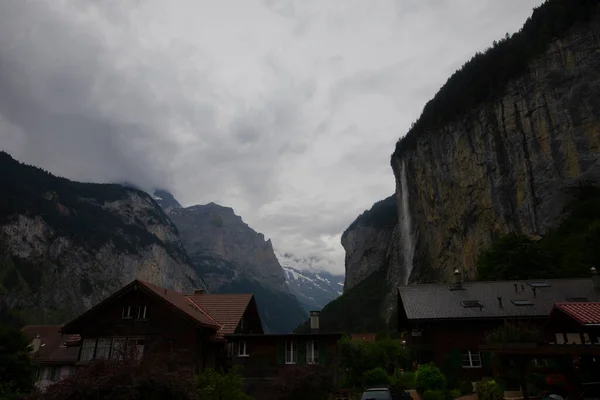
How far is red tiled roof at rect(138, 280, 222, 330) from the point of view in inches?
1137

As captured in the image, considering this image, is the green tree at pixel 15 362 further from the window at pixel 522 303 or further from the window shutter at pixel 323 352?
the window at pixel 522 303

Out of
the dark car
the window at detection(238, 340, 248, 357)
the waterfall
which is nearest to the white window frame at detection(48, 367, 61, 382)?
the window at detection(238, 340, 248, 357)

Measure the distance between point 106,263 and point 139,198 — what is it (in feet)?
169

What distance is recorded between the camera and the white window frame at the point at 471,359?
30656 millimetres

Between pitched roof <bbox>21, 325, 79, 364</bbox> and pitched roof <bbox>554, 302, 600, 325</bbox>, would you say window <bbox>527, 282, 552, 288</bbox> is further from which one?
pitched roof <bbox>21, 325, 79, 364</bbox>

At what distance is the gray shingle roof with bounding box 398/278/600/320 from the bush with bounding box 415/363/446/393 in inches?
190

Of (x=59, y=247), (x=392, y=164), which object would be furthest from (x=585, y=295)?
(x=59, y=247)

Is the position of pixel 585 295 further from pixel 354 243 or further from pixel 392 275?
pixel 354 243

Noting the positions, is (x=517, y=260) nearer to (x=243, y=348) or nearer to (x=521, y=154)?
(x=521, y=154)

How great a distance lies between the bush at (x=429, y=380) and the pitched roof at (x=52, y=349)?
26.5 m

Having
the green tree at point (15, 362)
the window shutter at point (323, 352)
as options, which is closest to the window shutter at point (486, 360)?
the window shutter at point (323, 352)

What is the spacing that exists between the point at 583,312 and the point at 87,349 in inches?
1149

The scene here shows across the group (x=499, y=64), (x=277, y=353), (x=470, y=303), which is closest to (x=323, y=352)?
(x=277, y=353)

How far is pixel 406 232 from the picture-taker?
349 feet
